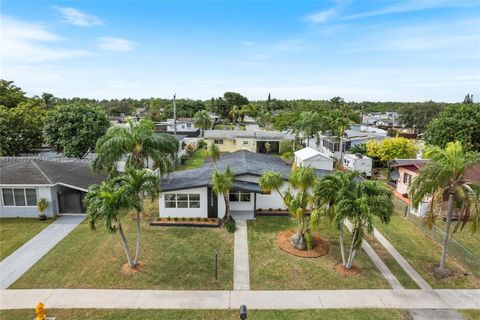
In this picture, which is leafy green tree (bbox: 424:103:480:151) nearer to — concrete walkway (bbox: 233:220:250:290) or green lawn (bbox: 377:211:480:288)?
green lawn (bbox: 377:211:480:288)

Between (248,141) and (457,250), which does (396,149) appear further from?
(248,141)

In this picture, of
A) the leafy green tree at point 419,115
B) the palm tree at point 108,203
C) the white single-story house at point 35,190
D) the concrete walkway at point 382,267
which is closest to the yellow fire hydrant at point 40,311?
the palm tree at point 108,203

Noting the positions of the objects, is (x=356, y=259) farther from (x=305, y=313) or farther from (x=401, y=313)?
(x=305, y=313)

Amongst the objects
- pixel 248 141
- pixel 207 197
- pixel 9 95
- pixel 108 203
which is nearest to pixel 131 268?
pixel 108 203

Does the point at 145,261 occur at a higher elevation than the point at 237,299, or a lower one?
higher

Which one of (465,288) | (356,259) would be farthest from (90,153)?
(465,288)

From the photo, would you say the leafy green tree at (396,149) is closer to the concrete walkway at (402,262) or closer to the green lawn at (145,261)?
the concrete walkway at (402,262)

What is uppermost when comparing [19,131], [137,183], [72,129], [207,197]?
[72,129]
